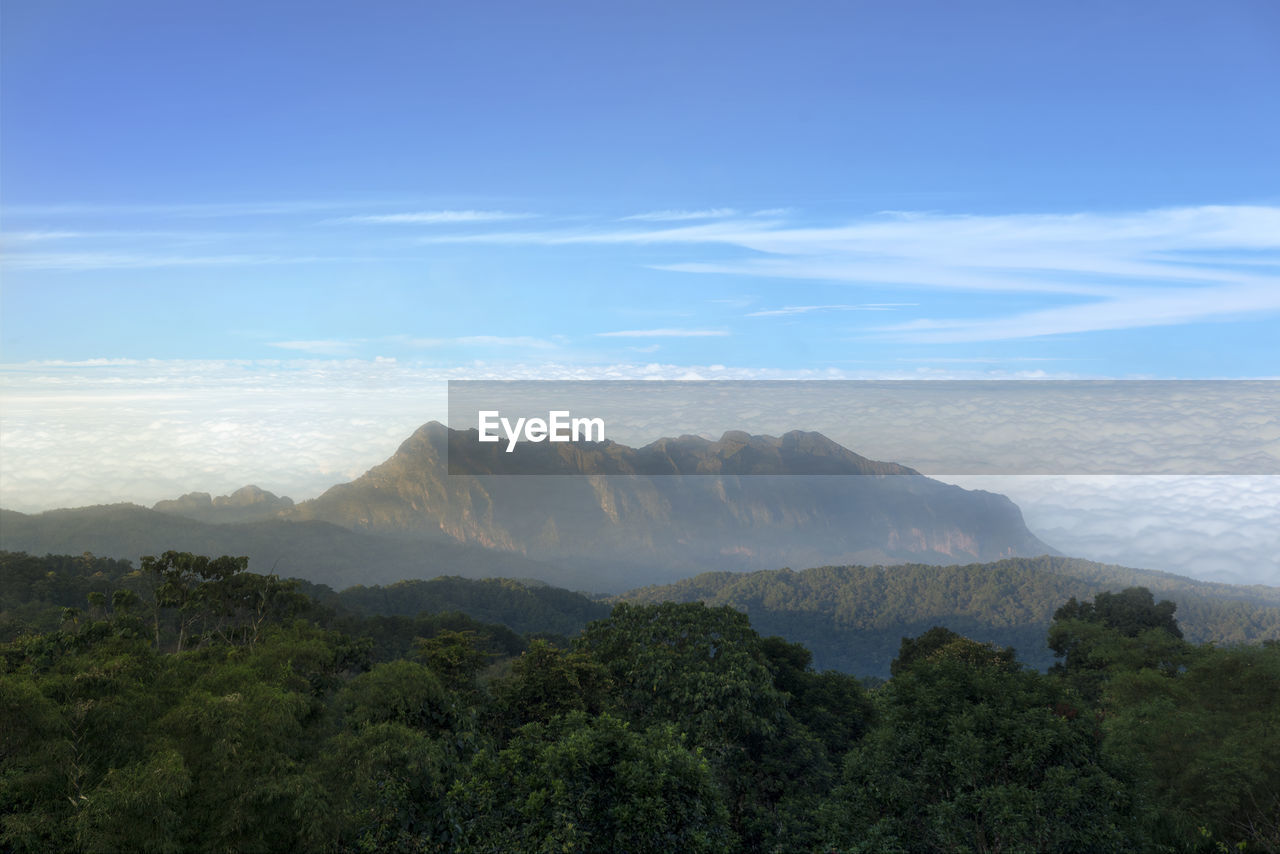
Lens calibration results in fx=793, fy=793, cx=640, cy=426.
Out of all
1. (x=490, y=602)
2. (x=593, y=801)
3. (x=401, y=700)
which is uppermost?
(x=401, y=700)

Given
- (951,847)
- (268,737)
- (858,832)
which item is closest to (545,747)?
(268,737)

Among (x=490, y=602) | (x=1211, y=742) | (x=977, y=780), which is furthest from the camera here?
(x=490, y=602)

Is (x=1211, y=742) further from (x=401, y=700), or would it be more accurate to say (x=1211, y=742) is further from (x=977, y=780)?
(x=401, y=700)

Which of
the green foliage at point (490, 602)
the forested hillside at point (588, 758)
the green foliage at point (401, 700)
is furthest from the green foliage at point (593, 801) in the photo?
the green foliage at point (490, 602)

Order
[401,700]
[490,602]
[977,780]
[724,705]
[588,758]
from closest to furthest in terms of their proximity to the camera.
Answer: [588,758] → [977,780] → [401,700] → [724,705] → [490,602]

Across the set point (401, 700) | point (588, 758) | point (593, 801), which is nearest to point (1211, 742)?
point (593, 801)

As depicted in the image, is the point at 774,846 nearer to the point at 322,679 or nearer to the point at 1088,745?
the point at 1088,745

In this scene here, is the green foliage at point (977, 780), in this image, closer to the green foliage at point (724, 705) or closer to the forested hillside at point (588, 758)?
the forested hillside at point (588, 758)

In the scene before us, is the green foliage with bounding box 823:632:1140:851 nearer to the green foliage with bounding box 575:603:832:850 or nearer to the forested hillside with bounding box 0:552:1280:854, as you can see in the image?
the forested hillside with bounding box 0:552:1280:854
